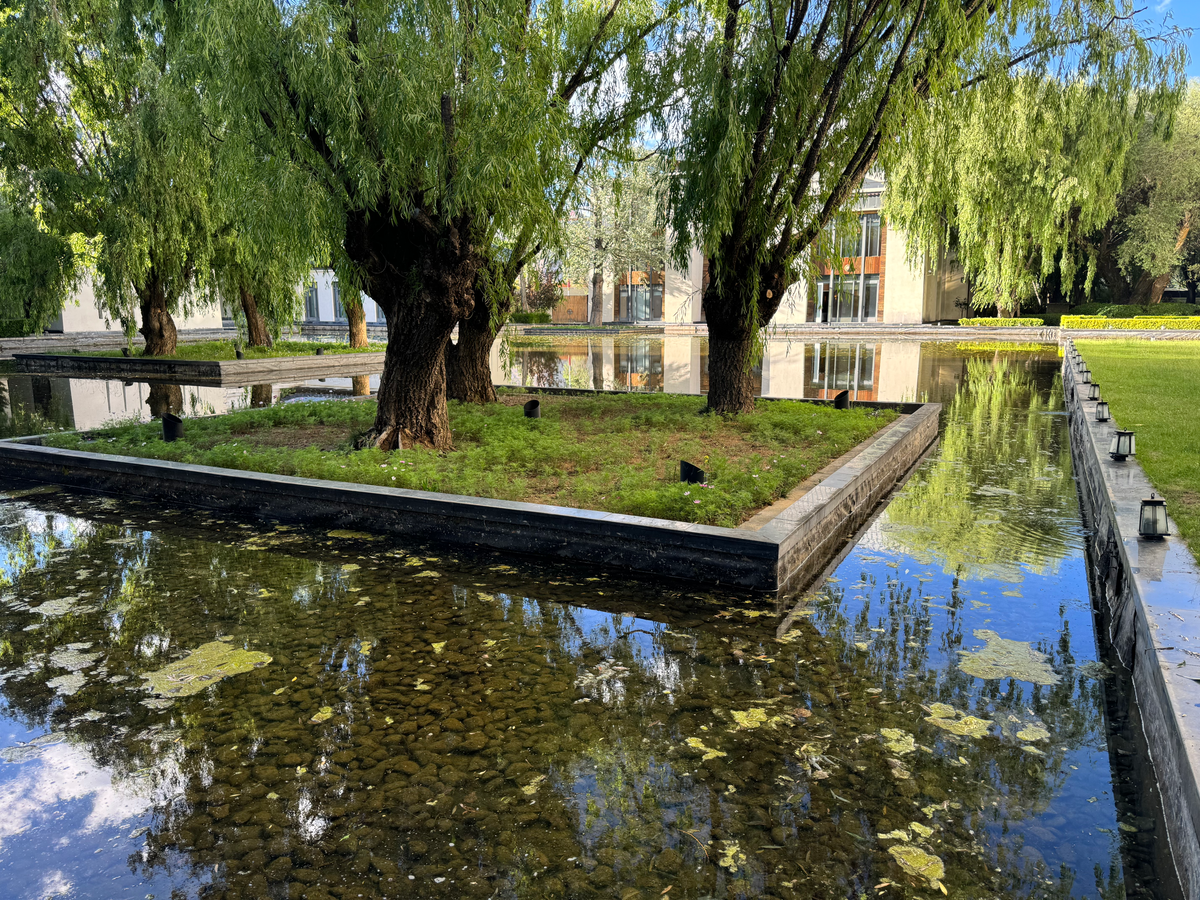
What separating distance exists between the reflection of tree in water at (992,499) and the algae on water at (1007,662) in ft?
4.38

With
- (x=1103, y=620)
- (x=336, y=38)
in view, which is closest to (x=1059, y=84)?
(x=1103, y=620)

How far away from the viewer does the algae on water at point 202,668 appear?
461cm

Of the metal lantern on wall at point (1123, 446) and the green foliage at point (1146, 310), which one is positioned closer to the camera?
the metal lantern on wall at point (1123, 446)

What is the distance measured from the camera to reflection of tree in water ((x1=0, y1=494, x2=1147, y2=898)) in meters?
3.17

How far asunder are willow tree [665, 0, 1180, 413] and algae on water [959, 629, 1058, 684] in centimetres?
649

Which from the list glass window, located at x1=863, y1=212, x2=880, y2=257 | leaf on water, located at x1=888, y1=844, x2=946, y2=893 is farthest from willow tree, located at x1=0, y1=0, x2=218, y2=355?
glass window, located at x1=863, y1=212, x2=880, y2=257

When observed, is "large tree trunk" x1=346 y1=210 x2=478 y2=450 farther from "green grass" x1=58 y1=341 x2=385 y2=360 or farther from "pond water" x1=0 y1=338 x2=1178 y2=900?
"green grass" x1=58 y1=341 x2=385 y2=360

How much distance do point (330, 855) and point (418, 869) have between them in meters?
0.37

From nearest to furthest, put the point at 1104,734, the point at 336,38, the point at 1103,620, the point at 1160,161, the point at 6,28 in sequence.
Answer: the point at 1104,734, the point at 1103,620, the point at 336,38, the point at 6,28, the point at 1160,161

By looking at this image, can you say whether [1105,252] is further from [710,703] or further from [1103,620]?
[710,703]

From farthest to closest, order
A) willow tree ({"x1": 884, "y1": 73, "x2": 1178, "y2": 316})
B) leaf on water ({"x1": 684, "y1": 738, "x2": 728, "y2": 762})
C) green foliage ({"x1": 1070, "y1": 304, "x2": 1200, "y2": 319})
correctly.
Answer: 1. green foliage ({"x1": 1070, "y1": 304, "x2": 1200, "y2": 319})
2. willow tree ({"x1": 884, "y1": 73, "x2": 1178, "y2": 316})
3. leaf on water ({"x1": 684, "y1": 738, "x2": 728, "y2": 762})

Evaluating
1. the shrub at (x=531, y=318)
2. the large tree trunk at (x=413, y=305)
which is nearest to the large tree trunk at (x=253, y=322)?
the large tree trunk at (x=413, y=305)

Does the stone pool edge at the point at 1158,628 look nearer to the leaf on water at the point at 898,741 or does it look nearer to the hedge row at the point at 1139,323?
the leaf on water at the point at 898,741

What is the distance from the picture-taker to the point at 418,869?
10.3 feet
